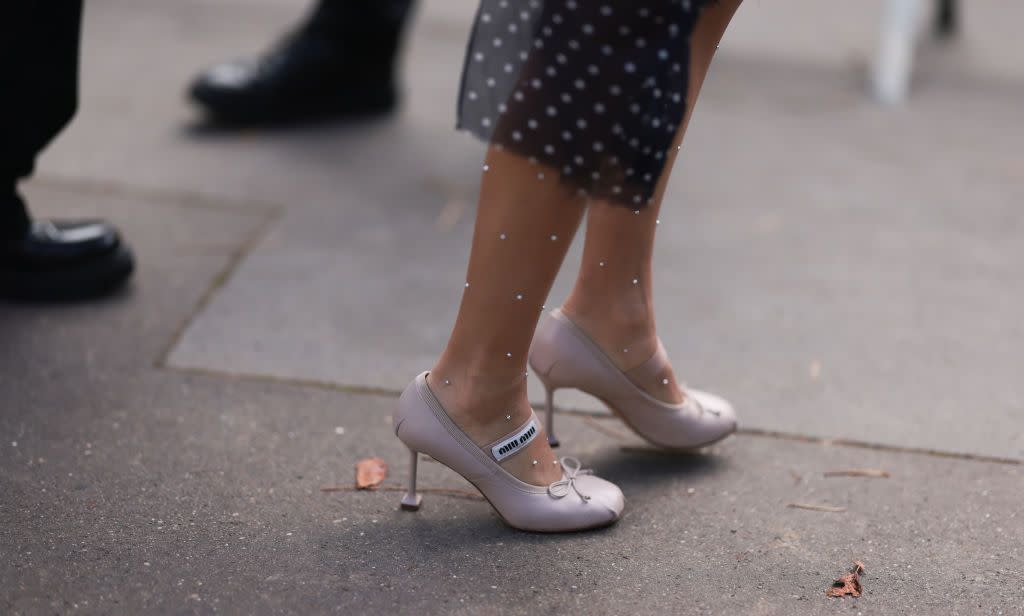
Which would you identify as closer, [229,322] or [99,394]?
[99,394]

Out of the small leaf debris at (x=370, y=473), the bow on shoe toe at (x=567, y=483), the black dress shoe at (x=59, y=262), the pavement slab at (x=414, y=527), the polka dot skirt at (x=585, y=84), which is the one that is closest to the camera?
Answer: the polka dot skirt at (x=585, y=84)

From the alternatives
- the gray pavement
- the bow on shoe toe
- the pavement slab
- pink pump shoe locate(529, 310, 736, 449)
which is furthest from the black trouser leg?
the bow on shoe toe

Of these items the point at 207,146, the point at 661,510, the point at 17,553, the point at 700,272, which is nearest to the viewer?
the point at 17,553

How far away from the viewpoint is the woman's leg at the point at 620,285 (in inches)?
61.3

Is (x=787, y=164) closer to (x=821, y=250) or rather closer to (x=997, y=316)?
(x=821, y=250)

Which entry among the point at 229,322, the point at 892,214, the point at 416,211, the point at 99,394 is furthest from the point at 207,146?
the point at 892,214

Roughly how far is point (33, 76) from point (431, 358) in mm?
788

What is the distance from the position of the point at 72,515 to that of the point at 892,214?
1881mm

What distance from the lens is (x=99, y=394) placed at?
5.90ft

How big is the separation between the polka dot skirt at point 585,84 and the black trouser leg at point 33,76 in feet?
2.84

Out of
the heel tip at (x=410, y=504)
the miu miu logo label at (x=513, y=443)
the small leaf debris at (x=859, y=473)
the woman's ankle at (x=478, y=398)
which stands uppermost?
the woman's ankle at (x=478, y=398)

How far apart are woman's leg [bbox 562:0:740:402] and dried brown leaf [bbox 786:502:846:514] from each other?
0.23m

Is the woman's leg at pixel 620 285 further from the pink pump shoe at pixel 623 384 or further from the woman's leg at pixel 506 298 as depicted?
the woman's leg at pixel 506 298

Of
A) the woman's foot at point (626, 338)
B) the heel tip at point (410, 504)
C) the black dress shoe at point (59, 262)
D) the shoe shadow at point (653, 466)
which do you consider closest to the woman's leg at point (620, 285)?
the woman's foot at point (626, 338)
